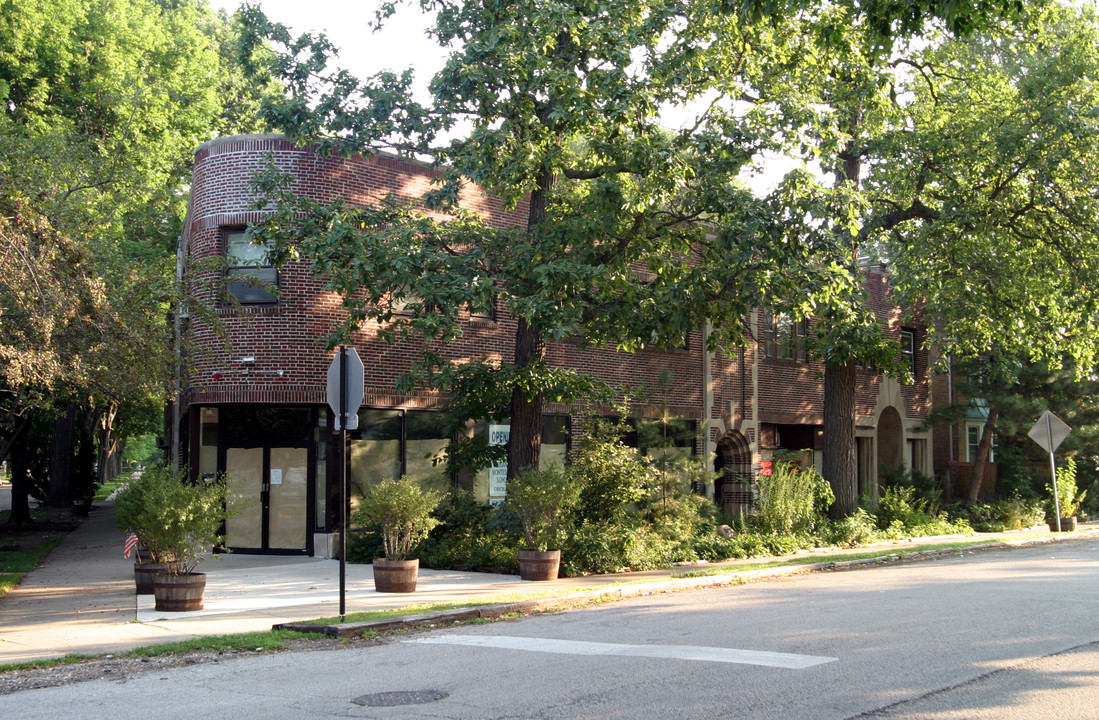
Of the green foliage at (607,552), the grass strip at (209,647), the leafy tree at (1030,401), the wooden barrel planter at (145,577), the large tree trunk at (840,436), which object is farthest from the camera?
the leafy tree at (1030,401)

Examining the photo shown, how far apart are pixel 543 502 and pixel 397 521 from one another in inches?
92.3

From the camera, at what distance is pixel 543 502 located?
15047 millimetres

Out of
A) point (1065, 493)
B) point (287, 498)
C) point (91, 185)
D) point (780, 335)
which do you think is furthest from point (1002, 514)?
point (91, 185)

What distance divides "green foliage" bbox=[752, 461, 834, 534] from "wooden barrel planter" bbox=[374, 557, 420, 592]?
9044 millimetres

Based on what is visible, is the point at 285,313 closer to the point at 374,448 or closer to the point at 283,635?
the point at 374,448

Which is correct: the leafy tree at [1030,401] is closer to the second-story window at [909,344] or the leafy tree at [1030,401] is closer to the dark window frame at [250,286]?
the second-story window at [909,344]

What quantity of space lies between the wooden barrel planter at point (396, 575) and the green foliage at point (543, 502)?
6.72 feet

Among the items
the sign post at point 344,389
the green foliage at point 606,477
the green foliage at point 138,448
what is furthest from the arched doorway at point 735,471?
the green foliage at point 138,448

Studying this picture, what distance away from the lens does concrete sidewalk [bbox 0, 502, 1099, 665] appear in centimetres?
1064

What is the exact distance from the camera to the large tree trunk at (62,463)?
Result: 29.9 meters

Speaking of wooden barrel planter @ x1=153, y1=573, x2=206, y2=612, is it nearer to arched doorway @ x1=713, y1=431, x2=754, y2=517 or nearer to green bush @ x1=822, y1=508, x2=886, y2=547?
green bush @ x1=822, y1=508, x2=886, y2=547

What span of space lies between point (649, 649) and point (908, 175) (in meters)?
15.2

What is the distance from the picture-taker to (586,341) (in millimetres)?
17250

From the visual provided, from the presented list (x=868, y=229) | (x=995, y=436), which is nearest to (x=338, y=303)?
(x=868, y=229)
